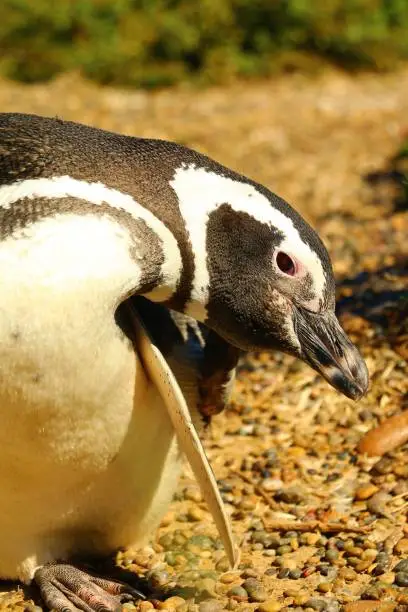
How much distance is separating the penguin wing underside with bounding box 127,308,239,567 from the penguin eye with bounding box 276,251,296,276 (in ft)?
1.39

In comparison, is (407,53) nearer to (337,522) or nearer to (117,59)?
(117,59)

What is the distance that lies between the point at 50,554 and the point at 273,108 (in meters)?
5.57

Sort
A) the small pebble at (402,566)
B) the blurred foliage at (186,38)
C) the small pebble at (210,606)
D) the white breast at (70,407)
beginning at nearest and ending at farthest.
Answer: the white breast at (70,407) → the small pebble at (210,606) → the small pebble at (402,566) → the blurred foliage at (186,38)

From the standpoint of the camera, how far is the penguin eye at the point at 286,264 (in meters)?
3.21

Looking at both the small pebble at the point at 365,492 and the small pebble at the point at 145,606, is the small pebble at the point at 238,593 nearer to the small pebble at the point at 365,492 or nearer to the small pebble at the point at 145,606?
the small pebble at the point at 145,606

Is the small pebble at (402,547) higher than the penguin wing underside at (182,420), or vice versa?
the penguin wing underside at (182,420)

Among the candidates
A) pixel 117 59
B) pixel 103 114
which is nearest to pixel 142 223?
pixel 103 114

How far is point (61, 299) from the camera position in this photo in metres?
2.85

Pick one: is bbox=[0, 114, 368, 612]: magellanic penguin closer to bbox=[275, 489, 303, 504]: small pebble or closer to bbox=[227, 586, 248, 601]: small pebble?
bbox=[227, 586, 248, 601]: small pebble

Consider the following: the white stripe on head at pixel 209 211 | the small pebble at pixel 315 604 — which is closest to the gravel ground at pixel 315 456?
the small pebble at pixel 315 604

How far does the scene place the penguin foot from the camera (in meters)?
3.35

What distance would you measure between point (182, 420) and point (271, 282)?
0.47 meters

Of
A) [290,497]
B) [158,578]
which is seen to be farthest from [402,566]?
[158,578]

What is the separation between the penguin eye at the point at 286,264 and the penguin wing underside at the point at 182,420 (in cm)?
42
